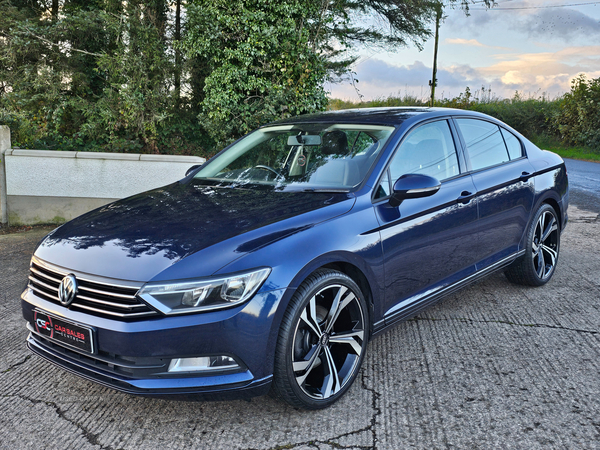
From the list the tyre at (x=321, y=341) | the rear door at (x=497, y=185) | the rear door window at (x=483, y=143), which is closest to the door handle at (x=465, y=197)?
the rear door at (x=497, y=185)

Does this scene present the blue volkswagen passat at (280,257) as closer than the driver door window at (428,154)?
Yes

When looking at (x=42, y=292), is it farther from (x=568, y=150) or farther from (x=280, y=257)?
(x=568, y=150)

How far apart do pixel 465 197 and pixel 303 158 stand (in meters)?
1.21

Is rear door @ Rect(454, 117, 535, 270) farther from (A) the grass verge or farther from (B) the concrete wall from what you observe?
(A) the grass verge

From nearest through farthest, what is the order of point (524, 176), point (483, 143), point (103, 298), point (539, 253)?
point (103, 298)
point (483, 143)
point (524, 176)
point (539, 253)

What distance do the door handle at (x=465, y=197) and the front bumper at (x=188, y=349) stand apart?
6.03 ft

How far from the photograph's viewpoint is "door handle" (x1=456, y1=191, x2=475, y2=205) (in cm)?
387

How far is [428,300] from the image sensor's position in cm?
369

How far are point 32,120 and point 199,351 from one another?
914 cm

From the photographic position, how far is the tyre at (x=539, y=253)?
4.81 metres

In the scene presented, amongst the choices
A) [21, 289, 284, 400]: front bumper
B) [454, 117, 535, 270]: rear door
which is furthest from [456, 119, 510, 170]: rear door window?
A: [21, 289, 284, 400]: front bumper

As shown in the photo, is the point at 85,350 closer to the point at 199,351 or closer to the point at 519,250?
the point at 199,351

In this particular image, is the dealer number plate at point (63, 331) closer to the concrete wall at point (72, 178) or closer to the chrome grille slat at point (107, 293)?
the chrome grille slat at point (107, 293)

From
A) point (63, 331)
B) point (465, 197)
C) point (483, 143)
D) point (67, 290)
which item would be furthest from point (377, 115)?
point (63, 331)
